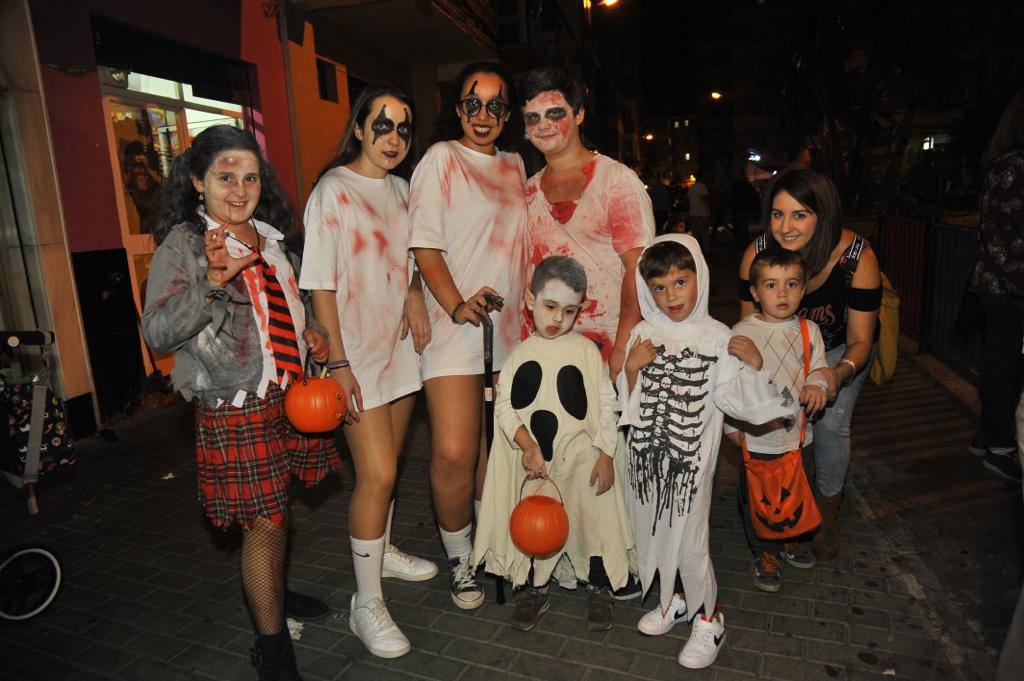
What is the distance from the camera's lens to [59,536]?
486 cm

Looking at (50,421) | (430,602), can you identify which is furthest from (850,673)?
(50,421)

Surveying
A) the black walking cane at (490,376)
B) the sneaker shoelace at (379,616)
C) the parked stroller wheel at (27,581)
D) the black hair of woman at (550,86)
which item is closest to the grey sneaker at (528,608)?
the black walking cane at (490,376)

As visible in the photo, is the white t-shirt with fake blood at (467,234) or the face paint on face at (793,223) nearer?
the white t-shirt with fake blood at (467,234)

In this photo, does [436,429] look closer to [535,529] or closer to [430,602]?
[535,529]

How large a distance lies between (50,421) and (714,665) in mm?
3637

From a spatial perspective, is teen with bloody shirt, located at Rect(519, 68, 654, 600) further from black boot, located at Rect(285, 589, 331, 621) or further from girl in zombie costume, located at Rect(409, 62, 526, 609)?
black boot, located at Rect(285, 589, 331, 621)

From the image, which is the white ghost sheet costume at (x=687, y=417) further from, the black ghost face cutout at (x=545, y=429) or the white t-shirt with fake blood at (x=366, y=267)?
the white t-shirt with fake blood at (x=366, y=267)

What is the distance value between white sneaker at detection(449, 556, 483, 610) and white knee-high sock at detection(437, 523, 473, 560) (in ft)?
0.10

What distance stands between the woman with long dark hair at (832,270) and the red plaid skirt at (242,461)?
2557 mm

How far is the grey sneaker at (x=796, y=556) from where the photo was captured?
401 cm

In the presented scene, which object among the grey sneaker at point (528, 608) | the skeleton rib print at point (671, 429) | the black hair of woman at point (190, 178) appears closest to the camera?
the black hair of woman at point (190, 178)

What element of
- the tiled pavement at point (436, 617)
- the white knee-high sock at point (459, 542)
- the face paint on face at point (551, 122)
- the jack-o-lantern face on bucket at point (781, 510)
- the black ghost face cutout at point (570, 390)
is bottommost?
the tiled pavement at point (436, 617)

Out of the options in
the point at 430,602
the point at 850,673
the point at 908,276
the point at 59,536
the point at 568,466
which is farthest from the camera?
the point at 908,276

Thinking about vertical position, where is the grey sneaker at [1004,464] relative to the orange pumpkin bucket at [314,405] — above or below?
below
